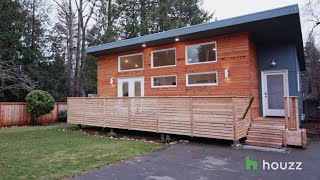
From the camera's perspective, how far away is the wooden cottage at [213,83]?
6.95 meters

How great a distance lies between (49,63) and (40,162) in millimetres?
17296

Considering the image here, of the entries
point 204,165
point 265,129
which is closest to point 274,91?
point 265,129

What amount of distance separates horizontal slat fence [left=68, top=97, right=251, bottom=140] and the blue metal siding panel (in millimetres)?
2464

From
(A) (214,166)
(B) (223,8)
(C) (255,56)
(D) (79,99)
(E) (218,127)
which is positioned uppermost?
(B) (223,8)

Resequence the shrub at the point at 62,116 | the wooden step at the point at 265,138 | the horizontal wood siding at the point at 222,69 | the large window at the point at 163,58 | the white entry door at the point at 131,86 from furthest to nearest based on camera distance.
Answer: the shrub at the point at 62,116 → the white entry door at the point at 131,86 → the large window at the point at 163,58 → the horizontal wood siding at the point at 222,69 → the wooden step at the point at 265,138

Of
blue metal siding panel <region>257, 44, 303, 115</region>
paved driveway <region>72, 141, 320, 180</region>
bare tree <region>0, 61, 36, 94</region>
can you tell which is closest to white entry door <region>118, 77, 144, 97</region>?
paved driveway <region>72, 141, 320, 180</region>

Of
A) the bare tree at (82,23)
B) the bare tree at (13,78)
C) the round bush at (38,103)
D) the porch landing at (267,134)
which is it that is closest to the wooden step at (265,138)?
the porch landing at (267,134)

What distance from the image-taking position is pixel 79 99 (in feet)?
34.4

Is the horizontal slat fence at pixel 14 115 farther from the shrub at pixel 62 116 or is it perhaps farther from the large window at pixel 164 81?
the large window at pixel 164 81

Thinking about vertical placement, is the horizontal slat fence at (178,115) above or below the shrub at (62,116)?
above

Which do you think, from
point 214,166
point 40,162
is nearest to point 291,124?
point 214,166

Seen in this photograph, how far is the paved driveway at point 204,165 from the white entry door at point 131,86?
4.91m

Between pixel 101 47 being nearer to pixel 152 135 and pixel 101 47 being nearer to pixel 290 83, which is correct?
pixel 152 135

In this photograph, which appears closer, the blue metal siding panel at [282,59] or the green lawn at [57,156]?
the green lawn at [57,156]
